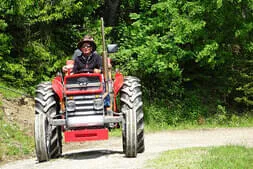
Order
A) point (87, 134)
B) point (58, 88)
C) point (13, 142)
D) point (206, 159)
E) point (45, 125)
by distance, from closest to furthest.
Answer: point (206, 159)
point (87, 134)
point (45, 125)
point (58, 88)
point (13, 142)

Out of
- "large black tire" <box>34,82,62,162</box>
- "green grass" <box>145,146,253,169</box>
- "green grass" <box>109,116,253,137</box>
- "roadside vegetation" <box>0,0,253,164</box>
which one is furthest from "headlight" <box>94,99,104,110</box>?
"green grass" <box>109,116,253,137</box>

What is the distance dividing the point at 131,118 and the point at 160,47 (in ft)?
45.6

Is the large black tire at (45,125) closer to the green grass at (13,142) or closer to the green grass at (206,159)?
the green grass at (206,159)

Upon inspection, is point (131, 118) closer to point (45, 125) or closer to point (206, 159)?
point (45, 125)

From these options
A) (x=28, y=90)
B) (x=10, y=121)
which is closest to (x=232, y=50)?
(x=28, y=90)

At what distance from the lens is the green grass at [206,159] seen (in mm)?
9578

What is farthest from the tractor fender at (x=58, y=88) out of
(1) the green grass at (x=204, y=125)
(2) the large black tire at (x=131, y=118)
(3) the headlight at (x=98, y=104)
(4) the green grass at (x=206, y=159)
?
(1) the green grass at (x=204, y=125)

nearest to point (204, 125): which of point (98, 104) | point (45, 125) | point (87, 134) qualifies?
point (98, 104)

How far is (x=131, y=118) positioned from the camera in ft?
39.2

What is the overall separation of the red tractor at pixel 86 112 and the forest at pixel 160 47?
33.0 ft

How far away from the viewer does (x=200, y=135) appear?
20078mm

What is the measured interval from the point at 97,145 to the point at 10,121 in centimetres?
354

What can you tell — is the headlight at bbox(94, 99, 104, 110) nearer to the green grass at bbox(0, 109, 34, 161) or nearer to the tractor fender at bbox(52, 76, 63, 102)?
the tractor fender at bbox(52, 76, 63, 102)

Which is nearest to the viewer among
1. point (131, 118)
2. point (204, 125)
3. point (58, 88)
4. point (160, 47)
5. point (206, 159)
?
point (206, 159)
